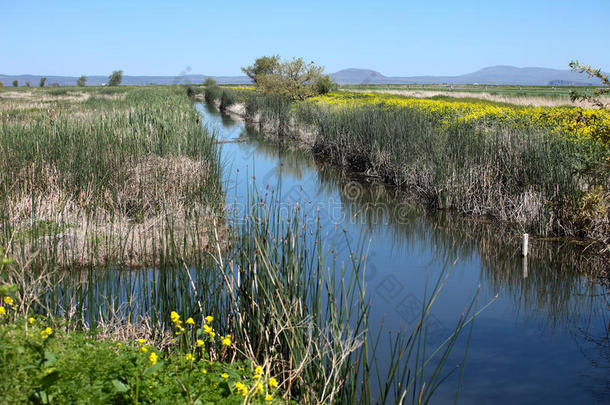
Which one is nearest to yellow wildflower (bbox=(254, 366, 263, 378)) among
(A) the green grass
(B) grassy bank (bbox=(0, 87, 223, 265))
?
(B) grassy bank (bbox=(0, 87, 223, 265))

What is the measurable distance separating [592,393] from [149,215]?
618 centimetres

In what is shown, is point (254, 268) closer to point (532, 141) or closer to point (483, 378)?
point (483, 378)

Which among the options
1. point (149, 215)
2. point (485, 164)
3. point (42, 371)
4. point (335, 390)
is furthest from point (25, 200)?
point (485, 164)

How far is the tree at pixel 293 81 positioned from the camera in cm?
2603

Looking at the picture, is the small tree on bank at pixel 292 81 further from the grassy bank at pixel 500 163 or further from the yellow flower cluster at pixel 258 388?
the yellow flower cluster at pixel 258 388

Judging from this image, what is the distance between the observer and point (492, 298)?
6.29 meters

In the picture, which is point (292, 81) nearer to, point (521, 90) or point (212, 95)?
point (212, 95)

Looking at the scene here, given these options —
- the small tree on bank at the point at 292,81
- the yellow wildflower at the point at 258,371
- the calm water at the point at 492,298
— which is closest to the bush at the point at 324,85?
the small tree on bank at the point at 292,81

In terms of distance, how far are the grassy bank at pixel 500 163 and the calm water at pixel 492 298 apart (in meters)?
0.44

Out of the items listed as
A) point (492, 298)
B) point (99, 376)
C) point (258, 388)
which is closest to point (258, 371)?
point (258, 388)

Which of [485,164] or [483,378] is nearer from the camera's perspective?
[483,378]

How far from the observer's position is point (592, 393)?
4.44 m

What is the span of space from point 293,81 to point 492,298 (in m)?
21.5

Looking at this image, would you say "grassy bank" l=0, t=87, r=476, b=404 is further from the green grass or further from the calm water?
the green grass
